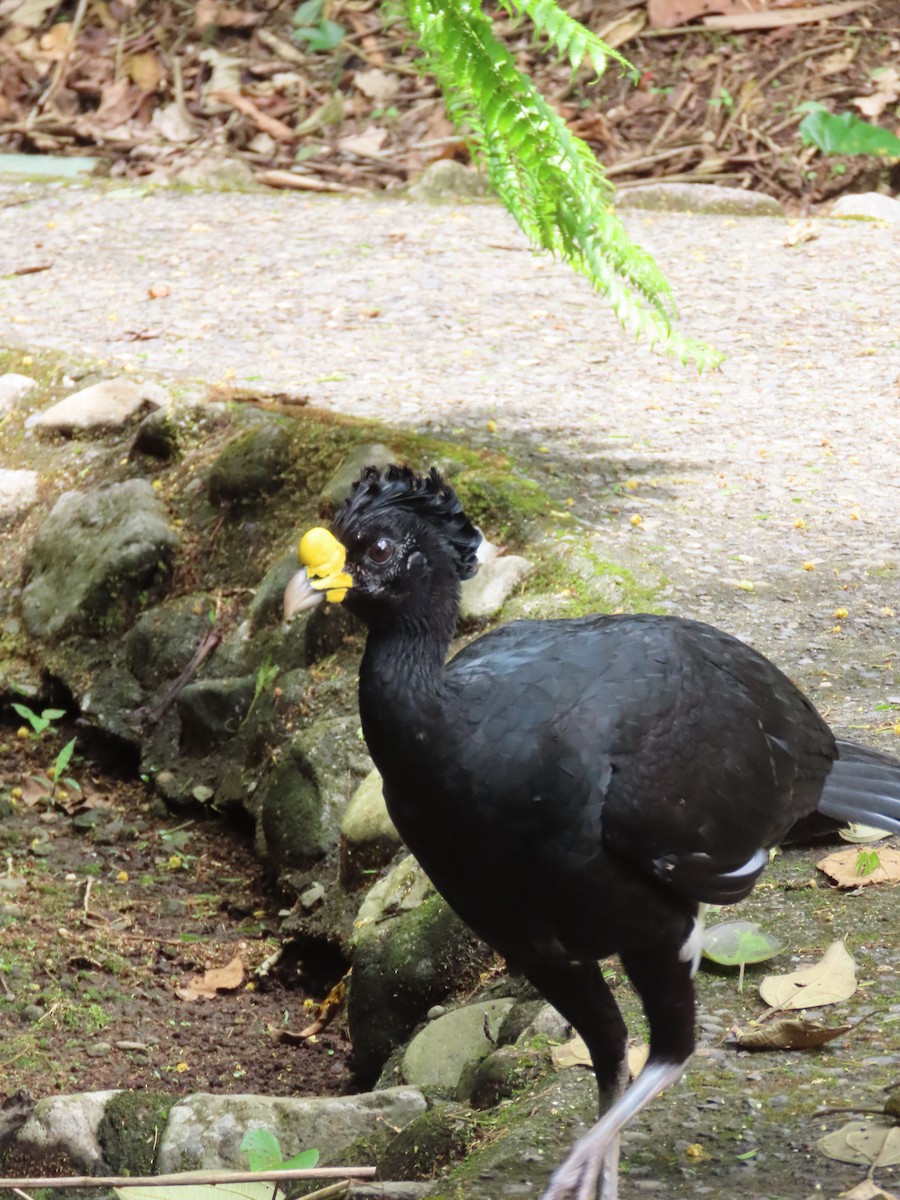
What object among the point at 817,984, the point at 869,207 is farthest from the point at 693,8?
the point at 817,984

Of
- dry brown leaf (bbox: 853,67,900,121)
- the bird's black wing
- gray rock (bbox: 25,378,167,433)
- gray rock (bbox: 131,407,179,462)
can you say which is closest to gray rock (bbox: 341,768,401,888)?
the bird's black wing

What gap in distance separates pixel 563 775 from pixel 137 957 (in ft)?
8.82

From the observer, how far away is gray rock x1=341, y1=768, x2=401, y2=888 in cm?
418

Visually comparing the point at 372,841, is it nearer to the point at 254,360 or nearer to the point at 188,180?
the point at 254,360

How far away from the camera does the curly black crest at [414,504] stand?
256 centimetres

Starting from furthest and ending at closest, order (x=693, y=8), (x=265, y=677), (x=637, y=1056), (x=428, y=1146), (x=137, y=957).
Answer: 1. (x=693, y=8)
2. (x=265, y=677)
3. (x=137, y=957)
4. (x=637, y=1056)
5. (x=428, y=1146)

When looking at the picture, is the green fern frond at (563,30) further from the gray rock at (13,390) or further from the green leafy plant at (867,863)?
the gray rock at (13,390)

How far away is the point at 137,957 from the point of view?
15.5 ft

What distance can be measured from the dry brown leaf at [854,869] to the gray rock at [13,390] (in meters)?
4.57

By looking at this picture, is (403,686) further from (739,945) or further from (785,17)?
(785,17)

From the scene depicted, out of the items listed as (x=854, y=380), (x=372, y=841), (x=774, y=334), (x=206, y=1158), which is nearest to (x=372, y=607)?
(x=206, y=1158)

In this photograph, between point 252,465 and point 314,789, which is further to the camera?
point 252,465

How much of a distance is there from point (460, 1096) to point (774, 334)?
476 centimetres

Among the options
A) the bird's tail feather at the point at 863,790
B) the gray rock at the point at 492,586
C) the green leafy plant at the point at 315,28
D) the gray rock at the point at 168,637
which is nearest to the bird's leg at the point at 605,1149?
the bird's tail feather at the point at 863,790
